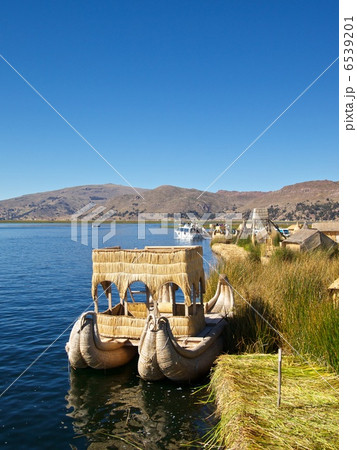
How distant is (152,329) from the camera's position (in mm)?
9141

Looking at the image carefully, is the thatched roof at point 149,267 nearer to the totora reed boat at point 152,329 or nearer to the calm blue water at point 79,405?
the totora reed boat at point 152,329

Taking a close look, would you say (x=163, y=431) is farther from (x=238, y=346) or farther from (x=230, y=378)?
(x=238, y=346)

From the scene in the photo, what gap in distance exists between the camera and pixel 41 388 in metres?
10.1

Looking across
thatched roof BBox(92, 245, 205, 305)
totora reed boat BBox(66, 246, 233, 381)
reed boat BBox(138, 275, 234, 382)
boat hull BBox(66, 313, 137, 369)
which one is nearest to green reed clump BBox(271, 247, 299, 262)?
totora reed boat BBox(66, 246, 233, 381)

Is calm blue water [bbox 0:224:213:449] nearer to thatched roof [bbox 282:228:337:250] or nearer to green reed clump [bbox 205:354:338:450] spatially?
green reed clump [bbox 205:354:338:450]

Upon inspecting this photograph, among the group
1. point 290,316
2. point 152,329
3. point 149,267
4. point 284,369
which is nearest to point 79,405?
point 152,329

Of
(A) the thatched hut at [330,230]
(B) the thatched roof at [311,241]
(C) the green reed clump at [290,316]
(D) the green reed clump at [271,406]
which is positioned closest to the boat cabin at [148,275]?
(C) the green reed clump at [290,316]

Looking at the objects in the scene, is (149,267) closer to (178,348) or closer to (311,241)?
(178,348)

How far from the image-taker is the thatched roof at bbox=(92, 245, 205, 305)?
10203 millimetres

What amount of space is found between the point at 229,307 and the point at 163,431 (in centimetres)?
547

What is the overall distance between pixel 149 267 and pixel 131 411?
3.26 meters

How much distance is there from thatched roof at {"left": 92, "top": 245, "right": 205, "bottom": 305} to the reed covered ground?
1.94 m
